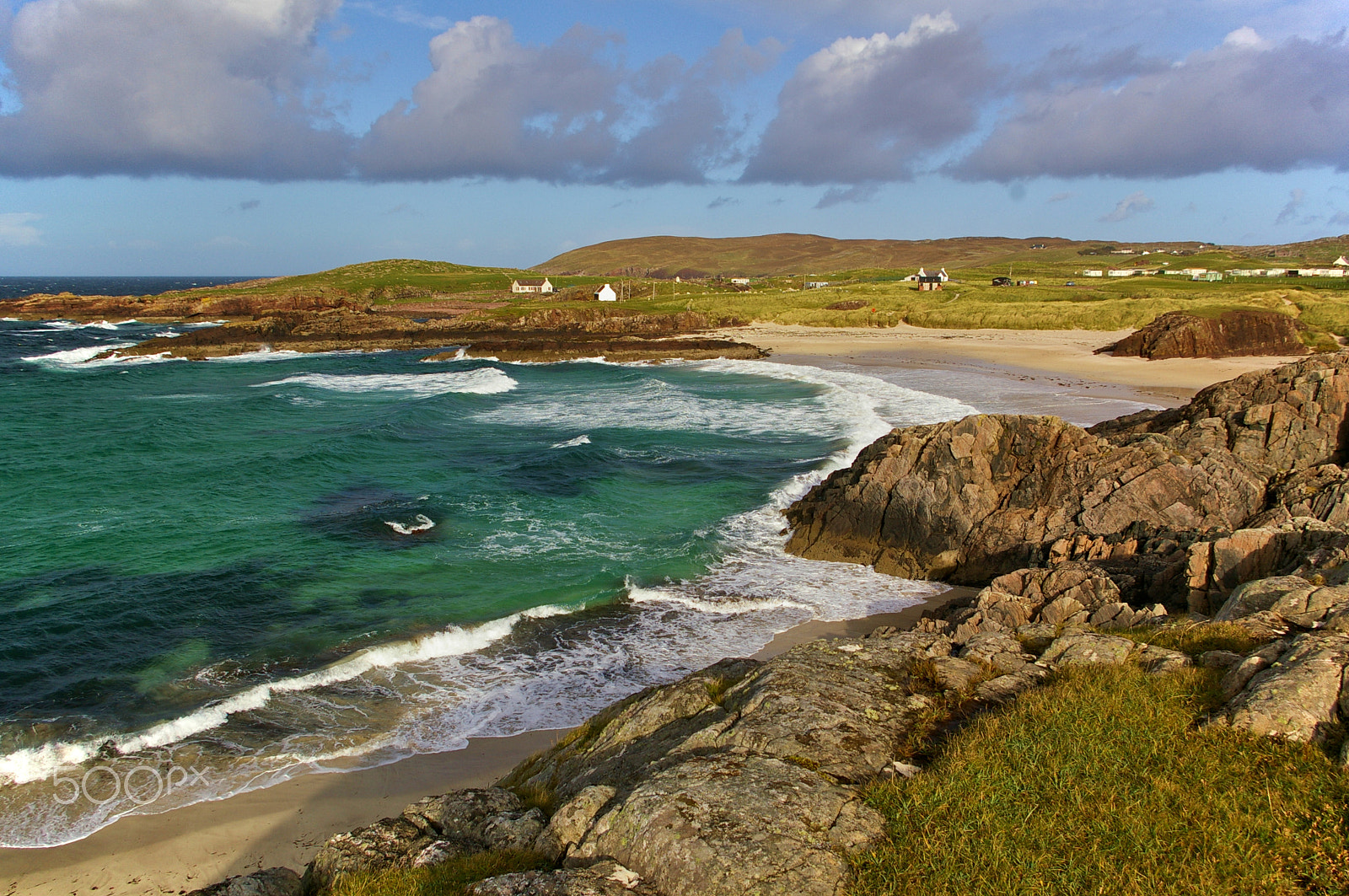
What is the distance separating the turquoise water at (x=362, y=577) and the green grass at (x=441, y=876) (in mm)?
4722

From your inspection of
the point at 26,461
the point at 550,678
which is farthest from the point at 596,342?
the point at 550,678

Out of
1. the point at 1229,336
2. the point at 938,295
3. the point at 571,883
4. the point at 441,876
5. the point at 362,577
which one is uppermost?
the point at 938,295

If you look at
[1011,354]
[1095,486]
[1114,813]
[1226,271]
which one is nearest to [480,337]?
[1011,354]

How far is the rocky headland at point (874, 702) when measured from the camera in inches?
182

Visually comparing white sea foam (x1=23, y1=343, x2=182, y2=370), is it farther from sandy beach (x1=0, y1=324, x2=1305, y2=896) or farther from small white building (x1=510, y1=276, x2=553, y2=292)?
small white building (x1=510, y1=276, x2=553, y2=292)

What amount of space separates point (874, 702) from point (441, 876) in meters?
3.53

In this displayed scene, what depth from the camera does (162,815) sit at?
830 centimetres

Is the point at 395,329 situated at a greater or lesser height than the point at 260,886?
greater

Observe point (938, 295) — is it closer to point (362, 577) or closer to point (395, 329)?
point (395, 329)

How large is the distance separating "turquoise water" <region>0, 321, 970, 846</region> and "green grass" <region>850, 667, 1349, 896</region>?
21.1ft

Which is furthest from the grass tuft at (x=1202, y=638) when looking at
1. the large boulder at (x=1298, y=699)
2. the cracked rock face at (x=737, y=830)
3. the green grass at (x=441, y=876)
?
the green grass at (x=441, y=876)

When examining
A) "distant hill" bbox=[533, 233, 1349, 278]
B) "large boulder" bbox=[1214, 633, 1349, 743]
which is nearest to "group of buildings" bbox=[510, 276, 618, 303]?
"distant hill" bbox=[533, 233, 1349, 278]

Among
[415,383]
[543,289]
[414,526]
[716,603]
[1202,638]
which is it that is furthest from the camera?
[543,289]

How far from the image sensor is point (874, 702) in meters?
6.26
